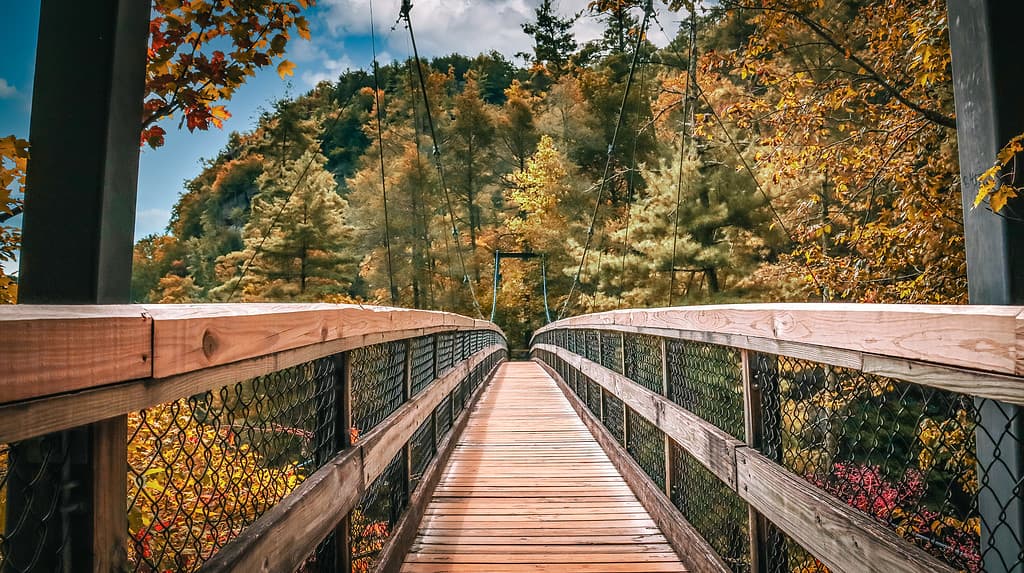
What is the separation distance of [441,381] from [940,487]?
21.4 feet

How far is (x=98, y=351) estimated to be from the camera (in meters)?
0.64

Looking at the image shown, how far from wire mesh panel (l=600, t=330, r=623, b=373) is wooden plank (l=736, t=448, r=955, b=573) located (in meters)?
2.55

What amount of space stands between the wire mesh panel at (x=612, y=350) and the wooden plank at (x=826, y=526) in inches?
100

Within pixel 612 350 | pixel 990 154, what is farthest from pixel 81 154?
pixel 612 350

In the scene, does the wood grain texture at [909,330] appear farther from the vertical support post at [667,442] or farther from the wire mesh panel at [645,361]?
the wire mesh panel at [645,361]

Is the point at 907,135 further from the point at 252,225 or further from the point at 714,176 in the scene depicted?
the point at 252,225

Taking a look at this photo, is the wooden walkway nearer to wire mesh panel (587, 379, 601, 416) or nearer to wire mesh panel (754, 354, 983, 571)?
wire mesh panel (587, 379, 601, 416)

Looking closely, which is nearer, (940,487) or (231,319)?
(231,319)

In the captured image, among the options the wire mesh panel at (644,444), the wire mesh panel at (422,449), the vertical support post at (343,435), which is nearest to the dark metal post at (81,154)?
the vertical support post at (343,435)

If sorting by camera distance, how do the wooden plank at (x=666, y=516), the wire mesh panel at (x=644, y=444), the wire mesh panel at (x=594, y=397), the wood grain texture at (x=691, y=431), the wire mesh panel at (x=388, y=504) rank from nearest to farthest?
the wood grain texture at (x=691, y=431)
the wooden plank at (x=666, y=516)
the wire mesh panel at (x=388, y=504)
the wire mesh panel at (x=644, y=444)
the wire mesh panel at (x=594, y=397)

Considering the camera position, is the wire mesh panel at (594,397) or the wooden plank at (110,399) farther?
the wire mesh panel at (594,397)

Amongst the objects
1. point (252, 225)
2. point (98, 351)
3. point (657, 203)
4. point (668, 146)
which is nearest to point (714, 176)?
A: point (657, 203)

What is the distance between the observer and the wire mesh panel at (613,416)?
14.1ft

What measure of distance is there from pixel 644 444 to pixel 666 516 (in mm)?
1333
